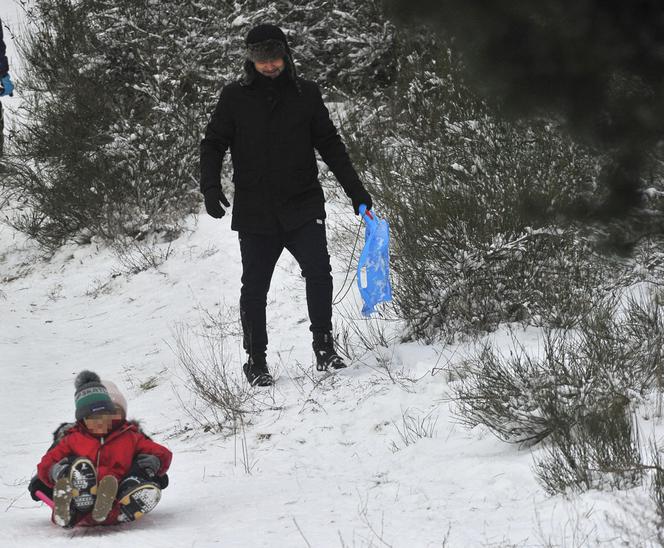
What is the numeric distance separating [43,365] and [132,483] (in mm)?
4093

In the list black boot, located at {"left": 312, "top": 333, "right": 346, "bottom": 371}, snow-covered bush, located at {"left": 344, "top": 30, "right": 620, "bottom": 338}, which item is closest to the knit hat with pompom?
black boot, located at {"left": 312, "top": 333, "right": 346, "bottom": 371}

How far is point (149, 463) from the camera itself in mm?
3244

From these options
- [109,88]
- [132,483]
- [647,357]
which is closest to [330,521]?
[132,483]

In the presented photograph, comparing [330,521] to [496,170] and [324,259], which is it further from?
[496,170]

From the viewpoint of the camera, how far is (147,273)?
8961 millimetres

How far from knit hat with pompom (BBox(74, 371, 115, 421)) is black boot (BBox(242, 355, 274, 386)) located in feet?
5.21

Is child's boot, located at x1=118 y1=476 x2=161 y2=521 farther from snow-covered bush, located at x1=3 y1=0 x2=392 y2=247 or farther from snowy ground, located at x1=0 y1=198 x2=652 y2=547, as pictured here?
snow-covered bush, located at x1=3 y1=0 x2=392 y2=247

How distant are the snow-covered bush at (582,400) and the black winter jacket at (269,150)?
1.36 meters

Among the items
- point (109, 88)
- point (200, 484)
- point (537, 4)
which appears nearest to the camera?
point (537, 4)

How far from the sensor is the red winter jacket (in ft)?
10.5

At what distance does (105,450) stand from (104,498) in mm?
276

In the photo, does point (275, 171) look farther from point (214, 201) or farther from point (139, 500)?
point (139, 500)

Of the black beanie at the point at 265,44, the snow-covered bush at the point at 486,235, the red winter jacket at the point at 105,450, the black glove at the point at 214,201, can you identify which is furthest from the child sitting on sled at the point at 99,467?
the snow-covered bush at the point at 486,235

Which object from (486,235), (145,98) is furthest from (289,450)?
(145,98)
